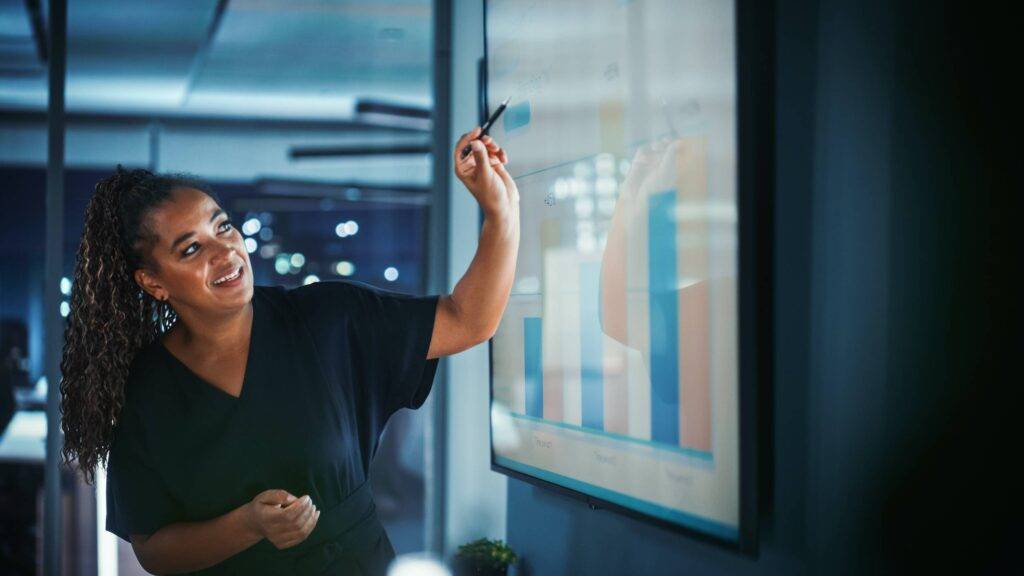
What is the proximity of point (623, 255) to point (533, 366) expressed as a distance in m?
0.44

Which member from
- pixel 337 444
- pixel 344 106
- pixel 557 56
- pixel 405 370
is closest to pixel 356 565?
pixel 337 444

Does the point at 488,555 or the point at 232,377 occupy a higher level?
the point at 232,377

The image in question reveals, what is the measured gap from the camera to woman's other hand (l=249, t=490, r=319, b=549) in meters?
1.41

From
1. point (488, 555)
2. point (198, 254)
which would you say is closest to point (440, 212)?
point (488, 555)

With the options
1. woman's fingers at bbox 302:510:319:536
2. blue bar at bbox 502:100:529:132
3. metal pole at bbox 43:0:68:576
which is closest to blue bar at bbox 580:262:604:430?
blue bar at bbox 502:100:529:132

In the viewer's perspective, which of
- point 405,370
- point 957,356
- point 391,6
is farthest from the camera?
point 391,6

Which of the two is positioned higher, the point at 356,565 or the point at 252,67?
the point at 252,67

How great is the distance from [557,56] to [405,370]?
71cm

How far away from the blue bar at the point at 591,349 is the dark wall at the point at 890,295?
0.42m

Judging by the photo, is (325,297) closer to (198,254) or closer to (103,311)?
(198,254)

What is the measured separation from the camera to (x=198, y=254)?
1520mm

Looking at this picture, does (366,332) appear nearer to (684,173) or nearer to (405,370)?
(405,370)

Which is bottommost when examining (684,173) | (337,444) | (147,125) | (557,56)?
(337,444)

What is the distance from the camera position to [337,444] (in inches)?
61.9
